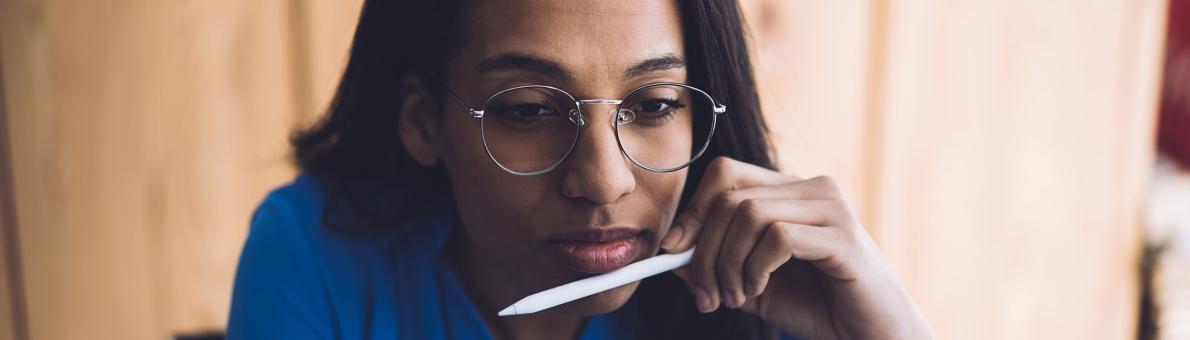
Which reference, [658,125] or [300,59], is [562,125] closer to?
[658,125]

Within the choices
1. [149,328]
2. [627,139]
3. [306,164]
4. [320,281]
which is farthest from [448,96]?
[149,328]

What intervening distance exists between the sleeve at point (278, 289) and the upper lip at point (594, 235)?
1.26 ft

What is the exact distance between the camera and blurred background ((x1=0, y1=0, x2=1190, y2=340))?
53.9 inches

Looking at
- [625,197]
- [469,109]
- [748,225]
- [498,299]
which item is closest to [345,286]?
[498,299]

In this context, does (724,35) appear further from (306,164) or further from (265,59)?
(265,59)

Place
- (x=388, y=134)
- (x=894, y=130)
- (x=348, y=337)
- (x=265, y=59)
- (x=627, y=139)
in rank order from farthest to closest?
(x=894, y=130)
(x=265, y=59)
(x=388, y=134)
(x=348, y=337)
(x=627, y=139)

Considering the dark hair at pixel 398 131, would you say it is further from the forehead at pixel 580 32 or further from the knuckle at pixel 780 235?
the knuckle at pixel 780 235

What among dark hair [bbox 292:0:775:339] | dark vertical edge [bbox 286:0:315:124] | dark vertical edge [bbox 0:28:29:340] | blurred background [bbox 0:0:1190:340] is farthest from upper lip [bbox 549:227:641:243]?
dark vertical edge [bbox 0:28:29:340]

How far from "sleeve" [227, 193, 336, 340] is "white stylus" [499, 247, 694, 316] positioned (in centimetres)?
36

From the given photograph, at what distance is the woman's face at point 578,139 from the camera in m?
0.80

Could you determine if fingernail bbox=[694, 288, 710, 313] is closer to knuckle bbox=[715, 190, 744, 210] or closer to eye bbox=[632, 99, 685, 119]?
knuckle bbox=[715, 190, 744, 210]

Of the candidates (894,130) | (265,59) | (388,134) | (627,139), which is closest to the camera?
(627,139)

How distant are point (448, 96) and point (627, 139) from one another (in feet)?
0.75

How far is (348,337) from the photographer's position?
3.41 feet
